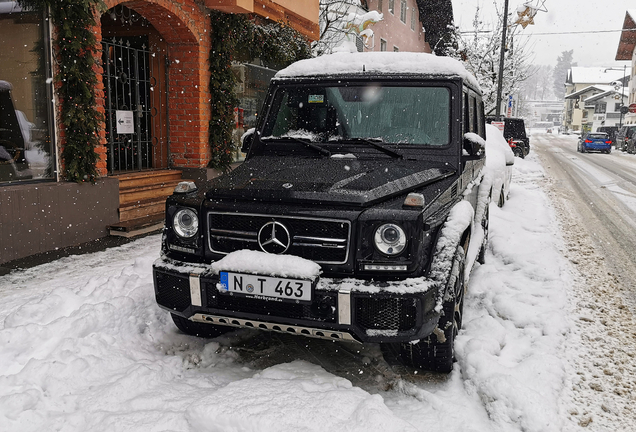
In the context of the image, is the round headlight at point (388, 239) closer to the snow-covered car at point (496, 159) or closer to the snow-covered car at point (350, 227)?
the snow-covered car at point (350, 227)

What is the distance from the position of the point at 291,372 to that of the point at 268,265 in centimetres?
75

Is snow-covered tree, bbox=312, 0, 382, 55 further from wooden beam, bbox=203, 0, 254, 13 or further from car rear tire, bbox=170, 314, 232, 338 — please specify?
car rear tire, bbox=170, 314, 232, 338

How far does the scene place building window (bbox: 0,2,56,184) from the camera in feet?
20.5

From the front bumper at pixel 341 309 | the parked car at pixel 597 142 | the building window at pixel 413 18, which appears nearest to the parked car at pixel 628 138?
the parked car at pixel 597 142

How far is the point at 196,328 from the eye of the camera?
383 cm

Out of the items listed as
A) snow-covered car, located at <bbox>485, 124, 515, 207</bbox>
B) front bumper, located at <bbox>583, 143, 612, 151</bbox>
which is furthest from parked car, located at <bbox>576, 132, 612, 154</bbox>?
snow-covered car, located at <bbox>485, 124, 515, 207</bbox>

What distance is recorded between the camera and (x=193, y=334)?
12.7ft

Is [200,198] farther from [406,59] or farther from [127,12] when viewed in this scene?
[127,12]

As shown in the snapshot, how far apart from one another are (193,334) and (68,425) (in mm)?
1268

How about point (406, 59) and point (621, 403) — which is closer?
point (621, 403)

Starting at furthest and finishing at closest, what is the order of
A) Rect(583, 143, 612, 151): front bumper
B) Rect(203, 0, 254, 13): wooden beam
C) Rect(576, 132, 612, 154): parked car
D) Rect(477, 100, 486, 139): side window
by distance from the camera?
Rect(583, 143, 612, 151): front bumper
Rect(576, 132, 612, 154): parked car
Rect(203, 0, 254, 13): wooden beam
Rect(477, 100, 486, 139): side window

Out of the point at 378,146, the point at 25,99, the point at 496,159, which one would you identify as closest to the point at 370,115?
the point at 378,146

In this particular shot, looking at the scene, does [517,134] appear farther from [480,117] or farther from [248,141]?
[248,141]

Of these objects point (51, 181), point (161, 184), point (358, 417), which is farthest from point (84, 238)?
point (358, 417)
